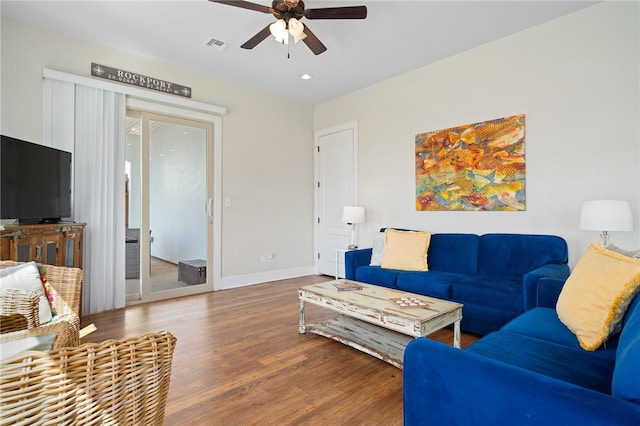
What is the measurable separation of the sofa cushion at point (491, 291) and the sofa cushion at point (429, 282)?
75 mm

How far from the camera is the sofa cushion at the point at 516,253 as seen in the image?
2838mm

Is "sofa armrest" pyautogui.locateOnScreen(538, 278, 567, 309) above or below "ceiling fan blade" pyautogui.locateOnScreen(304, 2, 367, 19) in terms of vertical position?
below

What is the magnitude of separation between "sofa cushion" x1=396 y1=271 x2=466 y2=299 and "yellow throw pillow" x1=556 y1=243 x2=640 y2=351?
4.14 feet

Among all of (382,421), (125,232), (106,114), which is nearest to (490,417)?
(382,421)

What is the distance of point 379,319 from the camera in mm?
2164

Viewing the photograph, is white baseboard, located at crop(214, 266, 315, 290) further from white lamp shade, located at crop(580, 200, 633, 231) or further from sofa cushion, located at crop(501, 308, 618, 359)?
white lamp shade, located at crop(580, 200, 633, 231)

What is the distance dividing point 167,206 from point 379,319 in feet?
10.3

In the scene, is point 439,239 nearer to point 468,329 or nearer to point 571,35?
point 468,329

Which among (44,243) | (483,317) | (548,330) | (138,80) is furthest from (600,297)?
(138,80)

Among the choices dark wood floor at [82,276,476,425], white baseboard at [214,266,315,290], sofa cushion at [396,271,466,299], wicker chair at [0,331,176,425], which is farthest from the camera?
white baseboard at [214,266,315,290]

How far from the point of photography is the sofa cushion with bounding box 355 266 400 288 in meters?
3.26

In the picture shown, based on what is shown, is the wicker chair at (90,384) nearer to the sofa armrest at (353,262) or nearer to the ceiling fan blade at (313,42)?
the ceiling fan blade at (313,42)

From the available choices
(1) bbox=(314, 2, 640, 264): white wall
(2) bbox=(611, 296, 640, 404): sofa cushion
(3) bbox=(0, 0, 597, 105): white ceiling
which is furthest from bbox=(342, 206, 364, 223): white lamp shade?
(2) bbox=(611, 296, 640, 404): sofa cushion

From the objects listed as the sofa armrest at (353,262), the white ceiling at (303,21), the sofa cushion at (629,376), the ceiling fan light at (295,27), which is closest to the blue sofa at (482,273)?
the sofa armrest at (353,262)
